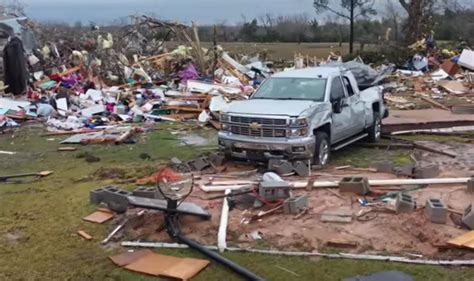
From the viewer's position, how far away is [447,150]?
12.6 m

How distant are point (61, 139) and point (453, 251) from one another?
39.6 ft

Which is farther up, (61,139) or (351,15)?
(351,15)

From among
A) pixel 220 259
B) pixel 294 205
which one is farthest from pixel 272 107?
pixel 220 259

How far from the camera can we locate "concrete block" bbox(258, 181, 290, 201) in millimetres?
7969

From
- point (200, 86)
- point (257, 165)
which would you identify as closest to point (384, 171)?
point (257, 165)

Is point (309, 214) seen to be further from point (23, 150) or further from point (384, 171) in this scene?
point (23, 150)

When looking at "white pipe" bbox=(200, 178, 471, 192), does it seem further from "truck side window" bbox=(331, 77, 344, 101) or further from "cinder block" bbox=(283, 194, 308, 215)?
"truck side window" bbox=(331, 77, 344, 101)

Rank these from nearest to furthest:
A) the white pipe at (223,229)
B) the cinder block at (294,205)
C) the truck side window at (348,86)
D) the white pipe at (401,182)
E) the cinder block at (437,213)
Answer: the white pipe at (223,229)
the cinder block at (437,213)
the cinder block at (294,205)
the white pipe at (401,182)
the truck side window at (348,86)

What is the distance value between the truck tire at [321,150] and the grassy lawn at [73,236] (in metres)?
0.63

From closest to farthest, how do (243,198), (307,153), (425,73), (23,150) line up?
(243,198), (307,153), (23,150), (425,73)

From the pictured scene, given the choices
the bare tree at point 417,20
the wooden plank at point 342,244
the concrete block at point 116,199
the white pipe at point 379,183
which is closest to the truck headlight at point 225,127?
the white pipe at point 379,183

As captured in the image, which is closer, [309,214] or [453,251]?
[453,251]

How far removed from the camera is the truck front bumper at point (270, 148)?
10516mm

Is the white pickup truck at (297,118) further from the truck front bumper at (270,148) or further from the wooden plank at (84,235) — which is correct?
the wooden plank at (84,235)
